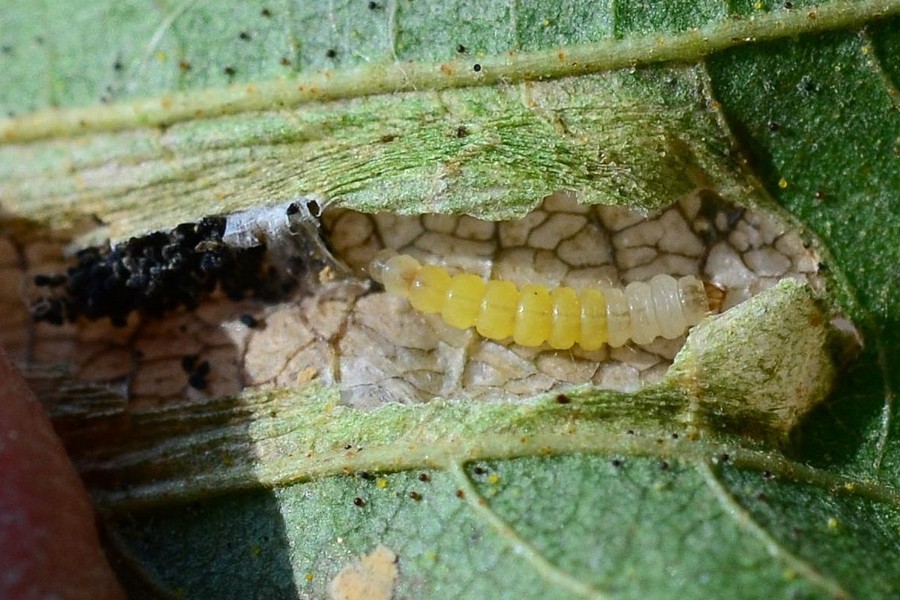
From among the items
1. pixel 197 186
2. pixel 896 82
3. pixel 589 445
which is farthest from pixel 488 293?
pixel 896 82

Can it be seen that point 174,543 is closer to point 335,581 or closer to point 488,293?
point 335,581

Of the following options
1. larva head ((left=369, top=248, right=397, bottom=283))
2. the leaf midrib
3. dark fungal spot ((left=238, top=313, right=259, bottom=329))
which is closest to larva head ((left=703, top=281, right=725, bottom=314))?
the leaf midrib

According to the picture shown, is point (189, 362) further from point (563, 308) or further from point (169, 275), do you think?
point (563, 308)

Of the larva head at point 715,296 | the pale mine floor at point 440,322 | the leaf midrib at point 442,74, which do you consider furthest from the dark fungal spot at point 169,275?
the larva head at point 715,296

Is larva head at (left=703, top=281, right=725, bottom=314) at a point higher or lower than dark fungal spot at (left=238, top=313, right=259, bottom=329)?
higher

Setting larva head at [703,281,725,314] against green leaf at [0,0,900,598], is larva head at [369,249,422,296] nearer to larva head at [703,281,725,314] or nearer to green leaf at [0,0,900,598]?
green leaf at [0,0,900,598]

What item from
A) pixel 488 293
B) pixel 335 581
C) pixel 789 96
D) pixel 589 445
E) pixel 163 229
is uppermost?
pixel 789 96
